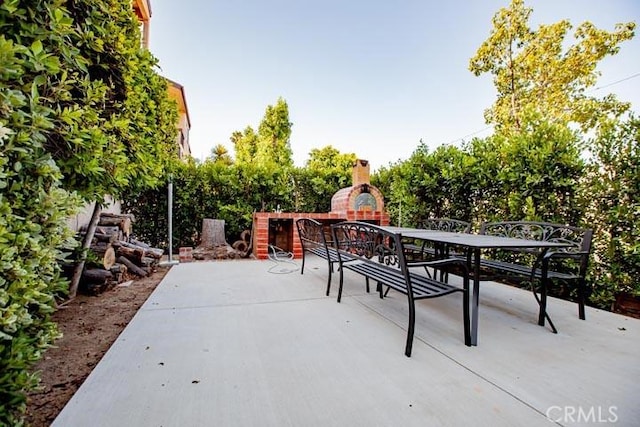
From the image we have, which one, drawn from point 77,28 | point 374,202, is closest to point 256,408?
point 77,28

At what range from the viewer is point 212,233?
5.70m

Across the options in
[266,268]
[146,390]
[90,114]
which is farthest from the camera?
[266,268]

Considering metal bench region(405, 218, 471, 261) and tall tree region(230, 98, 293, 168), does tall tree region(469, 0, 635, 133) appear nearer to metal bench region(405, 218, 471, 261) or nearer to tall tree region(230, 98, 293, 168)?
tall tree region(230, 98, 293, 168)

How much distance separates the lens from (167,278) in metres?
3.88

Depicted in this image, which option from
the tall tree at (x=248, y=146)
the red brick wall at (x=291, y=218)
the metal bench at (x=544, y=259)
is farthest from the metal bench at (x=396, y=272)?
the tall tree at (x=248, y=146)

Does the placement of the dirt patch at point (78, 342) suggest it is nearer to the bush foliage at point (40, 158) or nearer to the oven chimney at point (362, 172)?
the bush foliage at point (40, 158)

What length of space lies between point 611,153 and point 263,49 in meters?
8.22

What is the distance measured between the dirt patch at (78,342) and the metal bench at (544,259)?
2.63m

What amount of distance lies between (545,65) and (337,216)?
1122cm

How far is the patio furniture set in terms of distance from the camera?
198 cm

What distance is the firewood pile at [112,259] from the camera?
128 inches

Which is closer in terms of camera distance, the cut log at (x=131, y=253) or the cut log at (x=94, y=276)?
the cut log at (x=94, y=276)

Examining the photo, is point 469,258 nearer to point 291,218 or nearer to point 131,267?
point 291,218

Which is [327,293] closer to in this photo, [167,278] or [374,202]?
[167,278]
